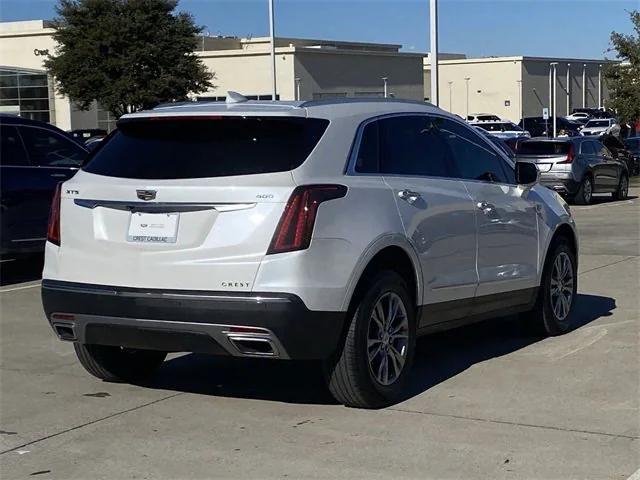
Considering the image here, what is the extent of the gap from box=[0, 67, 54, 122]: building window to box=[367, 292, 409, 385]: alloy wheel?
2408 inches

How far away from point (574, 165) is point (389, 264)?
18.8 m

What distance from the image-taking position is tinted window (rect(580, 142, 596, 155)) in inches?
970

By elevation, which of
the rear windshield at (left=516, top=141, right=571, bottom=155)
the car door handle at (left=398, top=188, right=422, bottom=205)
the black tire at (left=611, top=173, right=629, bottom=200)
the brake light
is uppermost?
the car door handle at (left=398, top=188, right=422, bottom=205)

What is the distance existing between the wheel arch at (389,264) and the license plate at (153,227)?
102 cm

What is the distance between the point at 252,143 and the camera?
19.0 feet

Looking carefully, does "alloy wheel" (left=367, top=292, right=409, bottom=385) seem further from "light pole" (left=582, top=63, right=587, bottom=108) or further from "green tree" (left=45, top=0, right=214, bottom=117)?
"light pole" (left=582, top=63, right=587, bottom=108)

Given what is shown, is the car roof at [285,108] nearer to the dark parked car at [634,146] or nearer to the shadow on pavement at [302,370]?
the shadow on pavement at [302,370]

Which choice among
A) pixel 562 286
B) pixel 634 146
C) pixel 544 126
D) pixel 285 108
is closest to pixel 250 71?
pixel 544 126

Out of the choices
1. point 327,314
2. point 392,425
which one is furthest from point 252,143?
point 392,425

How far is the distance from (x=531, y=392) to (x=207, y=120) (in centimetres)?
263

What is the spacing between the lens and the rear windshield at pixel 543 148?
79.6 ft

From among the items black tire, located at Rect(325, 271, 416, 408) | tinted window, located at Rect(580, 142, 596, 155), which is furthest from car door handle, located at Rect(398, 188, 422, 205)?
tinted window, located at Rect(580, 142, 596, 155)

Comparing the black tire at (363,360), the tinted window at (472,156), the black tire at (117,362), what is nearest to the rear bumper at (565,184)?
the tinted window at (472,156)

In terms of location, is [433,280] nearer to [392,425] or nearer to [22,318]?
A: [392,425]
